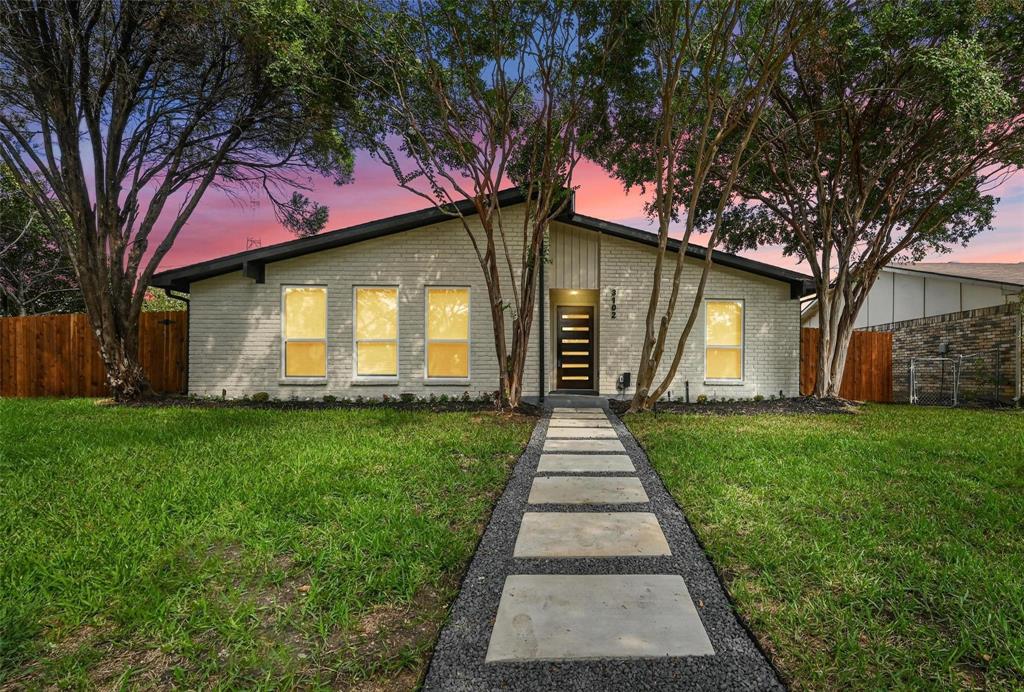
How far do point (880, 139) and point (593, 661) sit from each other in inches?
411

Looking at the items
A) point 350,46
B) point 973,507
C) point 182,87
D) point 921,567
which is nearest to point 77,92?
point 182,87

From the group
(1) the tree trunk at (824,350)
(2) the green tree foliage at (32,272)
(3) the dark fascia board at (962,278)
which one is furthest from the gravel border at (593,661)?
(2) the green tree foliage at (32,272)

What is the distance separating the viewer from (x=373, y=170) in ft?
26.9

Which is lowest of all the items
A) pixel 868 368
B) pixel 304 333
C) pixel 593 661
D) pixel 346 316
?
pixel 593 661

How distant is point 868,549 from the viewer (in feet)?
8.21

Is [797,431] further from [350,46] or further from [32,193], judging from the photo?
[32,193]

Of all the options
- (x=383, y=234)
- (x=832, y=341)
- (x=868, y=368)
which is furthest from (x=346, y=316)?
(x=868, y=368)

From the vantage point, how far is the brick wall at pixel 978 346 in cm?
954

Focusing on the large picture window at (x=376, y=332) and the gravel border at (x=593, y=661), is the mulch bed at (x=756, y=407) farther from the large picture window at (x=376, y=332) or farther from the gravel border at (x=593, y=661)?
the gravel border at (x=593, y=661)

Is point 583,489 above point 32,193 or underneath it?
→ underneath

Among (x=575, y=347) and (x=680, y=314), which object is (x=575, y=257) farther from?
(x=680, y=314)

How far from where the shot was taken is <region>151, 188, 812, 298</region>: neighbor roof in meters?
8.41

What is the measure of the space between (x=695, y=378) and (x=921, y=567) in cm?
698

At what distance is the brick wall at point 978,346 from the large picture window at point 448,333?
A: 11146 mm
